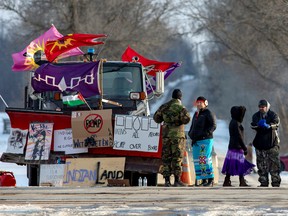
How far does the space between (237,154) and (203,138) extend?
827 mm

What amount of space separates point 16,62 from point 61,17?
29.3m

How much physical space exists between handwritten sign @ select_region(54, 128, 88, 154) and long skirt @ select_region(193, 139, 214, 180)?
2.26 m

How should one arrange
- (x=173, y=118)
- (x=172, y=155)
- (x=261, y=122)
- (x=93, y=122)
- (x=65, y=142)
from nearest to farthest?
1. (x=173, y=118)
2. (x=172, y=155)
3. (x=261, y=122)
4. (x=93, y=122)
5. (x=65, y=142)

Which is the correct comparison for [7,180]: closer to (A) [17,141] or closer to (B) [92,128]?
(A) [17,141]

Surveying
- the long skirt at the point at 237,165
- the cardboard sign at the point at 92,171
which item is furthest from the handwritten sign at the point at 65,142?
the long skirt at the point at 237,165

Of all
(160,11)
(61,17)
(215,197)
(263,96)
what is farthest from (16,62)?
(263,96)

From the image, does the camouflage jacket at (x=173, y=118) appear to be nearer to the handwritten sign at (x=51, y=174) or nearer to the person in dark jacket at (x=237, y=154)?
A: the person in dark jacket at (x=237, y=154)

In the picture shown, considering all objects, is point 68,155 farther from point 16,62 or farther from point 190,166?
point 16,62

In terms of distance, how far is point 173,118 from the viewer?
18250 mm

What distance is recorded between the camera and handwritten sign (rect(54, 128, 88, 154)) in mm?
20250

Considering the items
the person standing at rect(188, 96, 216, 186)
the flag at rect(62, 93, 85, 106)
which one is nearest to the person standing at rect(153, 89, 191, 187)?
the person standing at rect(188, 96, 216, 186)

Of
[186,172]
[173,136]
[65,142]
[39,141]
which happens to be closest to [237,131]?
[173,136]

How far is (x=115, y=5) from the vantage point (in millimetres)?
57562

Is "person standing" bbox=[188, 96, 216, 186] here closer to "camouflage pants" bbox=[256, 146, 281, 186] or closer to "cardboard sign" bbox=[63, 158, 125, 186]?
"camouflage pants" bbox=[256, 146, 281, 186]
